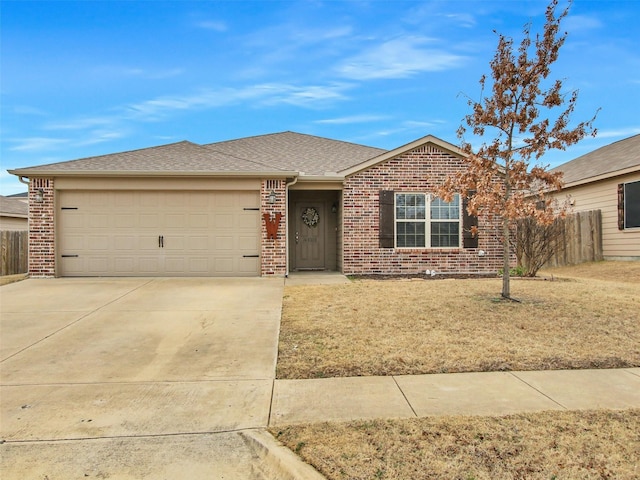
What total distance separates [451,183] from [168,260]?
7.52 m

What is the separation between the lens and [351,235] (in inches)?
475

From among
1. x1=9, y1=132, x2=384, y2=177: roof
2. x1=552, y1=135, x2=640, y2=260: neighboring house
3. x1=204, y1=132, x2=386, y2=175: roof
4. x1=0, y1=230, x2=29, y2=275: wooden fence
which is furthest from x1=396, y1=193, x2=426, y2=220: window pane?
x1=0, y1=230, x2=29, y2=275: wooden fence

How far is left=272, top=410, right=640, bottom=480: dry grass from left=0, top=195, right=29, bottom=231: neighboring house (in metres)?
21.5

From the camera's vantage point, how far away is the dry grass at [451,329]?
15.8 feet

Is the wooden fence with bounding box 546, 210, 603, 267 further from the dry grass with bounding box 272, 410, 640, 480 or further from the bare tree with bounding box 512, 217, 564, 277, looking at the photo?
the dry grass with bounding box 272, 410, 640, 480

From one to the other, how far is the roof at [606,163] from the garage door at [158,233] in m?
12.1

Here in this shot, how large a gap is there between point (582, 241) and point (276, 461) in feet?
52.1

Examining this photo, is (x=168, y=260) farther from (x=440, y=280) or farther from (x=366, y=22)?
(x=366, y=22)

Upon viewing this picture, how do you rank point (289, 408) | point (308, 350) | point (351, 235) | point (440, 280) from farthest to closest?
point (351, 235) → point (440, 280) → point (308, 350) → point (289, 408)

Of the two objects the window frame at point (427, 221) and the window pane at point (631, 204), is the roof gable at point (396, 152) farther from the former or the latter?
the window pane at point (631, 204)

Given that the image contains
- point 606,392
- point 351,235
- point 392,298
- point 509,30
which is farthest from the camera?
point 351,235

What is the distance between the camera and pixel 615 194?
48.0 feet

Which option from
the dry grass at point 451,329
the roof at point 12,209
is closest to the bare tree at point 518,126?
the dry grass at point 451,329

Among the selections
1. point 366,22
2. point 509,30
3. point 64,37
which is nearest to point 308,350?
point 509,30
